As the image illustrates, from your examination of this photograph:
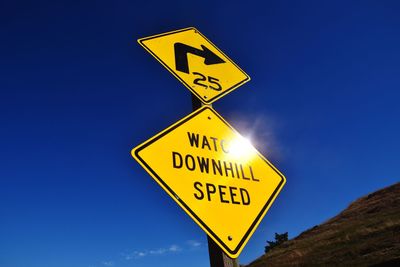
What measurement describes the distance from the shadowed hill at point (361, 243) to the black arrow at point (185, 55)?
2078 centimetres

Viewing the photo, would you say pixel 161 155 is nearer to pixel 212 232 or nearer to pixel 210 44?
pixel 212 232

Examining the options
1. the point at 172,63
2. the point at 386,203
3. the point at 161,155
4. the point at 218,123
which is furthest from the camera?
the point at 386,203

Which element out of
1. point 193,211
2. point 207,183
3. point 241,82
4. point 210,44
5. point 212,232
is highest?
point 210,44

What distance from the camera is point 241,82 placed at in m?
3.96

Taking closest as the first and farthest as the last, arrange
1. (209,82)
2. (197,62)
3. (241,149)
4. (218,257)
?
(218,257) → (241,149) → (209,82) → (197,62)

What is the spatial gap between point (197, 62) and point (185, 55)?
0.55 feet

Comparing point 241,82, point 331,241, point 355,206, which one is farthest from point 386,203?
point 241,82

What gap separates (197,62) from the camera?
12.3 feet

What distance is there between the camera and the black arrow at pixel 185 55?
3590mm

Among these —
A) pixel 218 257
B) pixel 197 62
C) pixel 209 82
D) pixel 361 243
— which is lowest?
pixel 218 257

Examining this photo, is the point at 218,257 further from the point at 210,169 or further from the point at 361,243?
the point at 361,243

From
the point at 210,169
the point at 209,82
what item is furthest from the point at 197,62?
the point at 210,169

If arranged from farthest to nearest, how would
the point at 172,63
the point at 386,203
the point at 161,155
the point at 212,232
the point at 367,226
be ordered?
1. the point at 386,203
2. the point at 367,226
3. the point at 172,63
4. the point at 161,155
5. the point at 212,232

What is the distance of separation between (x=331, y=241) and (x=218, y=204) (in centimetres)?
3337
